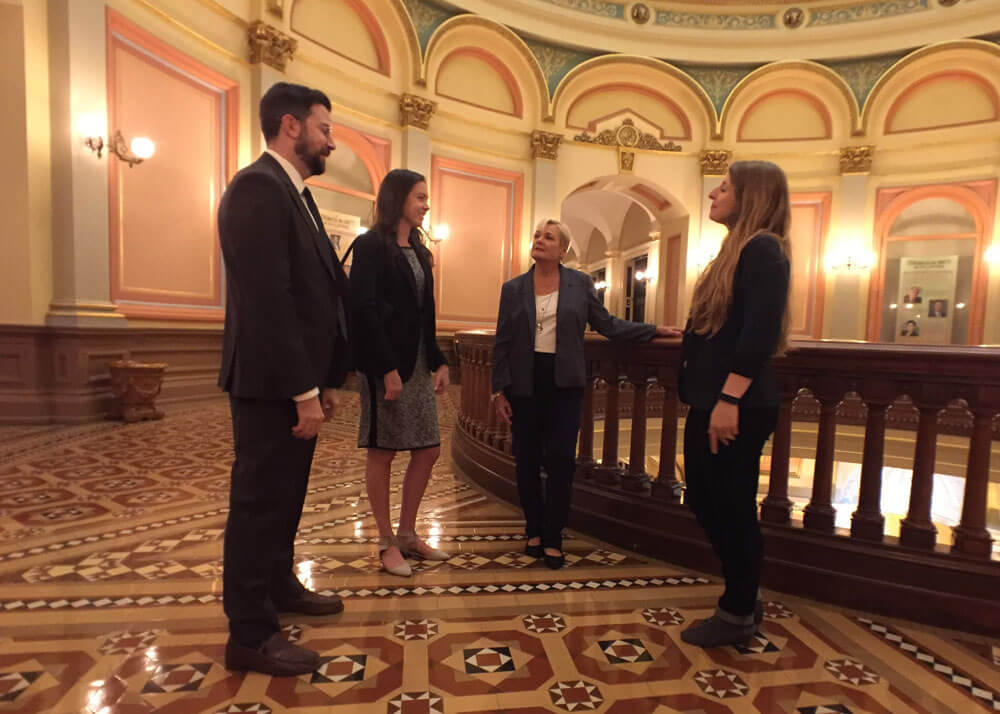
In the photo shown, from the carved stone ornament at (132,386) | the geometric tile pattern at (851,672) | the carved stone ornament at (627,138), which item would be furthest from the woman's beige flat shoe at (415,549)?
the carved stone ornament at (627,138)

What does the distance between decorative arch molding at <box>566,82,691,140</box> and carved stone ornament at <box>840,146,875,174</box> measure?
2990 millimetres

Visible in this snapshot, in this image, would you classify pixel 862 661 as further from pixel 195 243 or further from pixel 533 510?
pixel 195 243

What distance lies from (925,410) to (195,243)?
7360mm

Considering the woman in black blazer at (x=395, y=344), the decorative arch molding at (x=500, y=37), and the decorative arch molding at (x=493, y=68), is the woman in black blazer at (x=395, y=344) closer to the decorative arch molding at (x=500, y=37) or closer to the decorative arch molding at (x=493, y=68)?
the decorative arch molding at (x=500, y=37)

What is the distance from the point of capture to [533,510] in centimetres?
271

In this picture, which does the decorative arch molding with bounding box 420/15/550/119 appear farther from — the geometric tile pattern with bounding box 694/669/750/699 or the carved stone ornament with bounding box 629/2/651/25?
the geometric tile pattern with bounding box 694/669/750/699

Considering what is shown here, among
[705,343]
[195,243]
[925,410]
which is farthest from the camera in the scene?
[195,243]

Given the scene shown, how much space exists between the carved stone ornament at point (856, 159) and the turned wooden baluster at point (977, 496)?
1099 cm

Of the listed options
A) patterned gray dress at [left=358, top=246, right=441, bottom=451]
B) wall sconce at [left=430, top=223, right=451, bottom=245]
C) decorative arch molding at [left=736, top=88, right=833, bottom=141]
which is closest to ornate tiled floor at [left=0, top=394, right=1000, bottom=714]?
patterned gray dress at [left=358, top=246, right=441, bottom=451]

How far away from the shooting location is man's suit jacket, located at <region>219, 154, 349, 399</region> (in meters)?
1.50

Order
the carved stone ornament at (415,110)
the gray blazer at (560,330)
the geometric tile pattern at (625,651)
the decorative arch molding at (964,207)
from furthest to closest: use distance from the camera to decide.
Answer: the decorative arch molding at (964,207)
the carved stone ornament at (415,110)
the gray blazer at (560,330)
the geometric tile pattern at (625,651)

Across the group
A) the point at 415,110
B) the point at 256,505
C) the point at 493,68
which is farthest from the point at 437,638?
the point at 493,68

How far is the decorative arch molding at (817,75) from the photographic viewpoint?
1088 centimetres

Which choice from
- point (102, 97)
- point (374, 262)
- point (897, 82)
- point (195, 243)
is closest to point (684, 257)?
point (897, 82)
